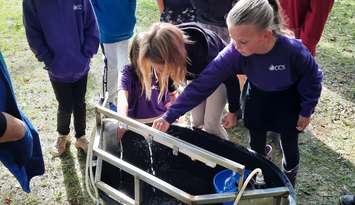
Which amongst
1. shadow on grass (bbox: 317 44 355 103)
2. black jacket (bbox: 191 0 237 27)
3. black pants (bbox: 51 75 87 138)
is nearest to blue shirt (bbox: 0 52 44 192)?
black pants (bbox: 51 75 87 138)

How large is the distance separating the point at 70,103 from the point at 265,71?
3.92ft

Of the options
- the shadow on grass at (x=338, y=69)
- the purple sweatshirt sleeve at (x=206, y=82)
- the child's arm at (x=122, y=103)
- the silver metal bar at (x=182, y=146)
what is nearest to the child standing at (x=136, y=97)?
the child's arm at (x=122, y=103)

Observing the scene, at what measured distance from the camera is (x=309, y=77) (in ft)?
6.70

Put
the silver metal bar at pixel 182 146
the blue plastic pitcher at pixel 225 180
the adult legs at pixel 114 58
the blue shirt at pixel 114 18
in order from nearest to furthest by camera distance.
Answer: the silver metal bar at pixel 182 146, the blue plastic pitcher at pixel 225 180, the blue shirt at pixel 114 18, the adult legs at pixel 114 58

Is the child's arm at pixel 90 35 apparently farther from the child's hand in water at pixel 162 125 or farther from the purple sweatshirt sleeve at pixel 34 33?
the child's hand in water at pixel 162 125

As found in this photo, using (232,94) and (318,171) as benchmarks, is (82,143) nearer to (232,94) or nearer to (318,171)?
(232,94)

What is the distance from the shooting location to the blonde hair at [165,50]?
204cm

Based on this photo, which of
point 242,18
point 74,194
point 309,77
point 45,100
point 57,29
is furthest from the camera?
point 45,100

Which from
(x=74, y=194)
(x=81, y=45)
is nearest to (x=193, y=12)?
(x=81, y=45)

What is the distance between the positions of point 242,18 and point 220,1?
826mm

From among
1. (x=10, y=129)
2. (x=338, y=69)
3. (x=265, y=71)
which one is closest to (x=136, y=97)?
(x=265, y=71)

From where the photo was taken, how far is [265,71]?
208cm

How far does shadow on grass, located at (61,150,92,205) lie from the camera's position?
2.62 metres

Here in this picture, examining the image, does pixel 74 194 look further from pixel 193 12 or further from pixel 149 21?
pixel 149 21
